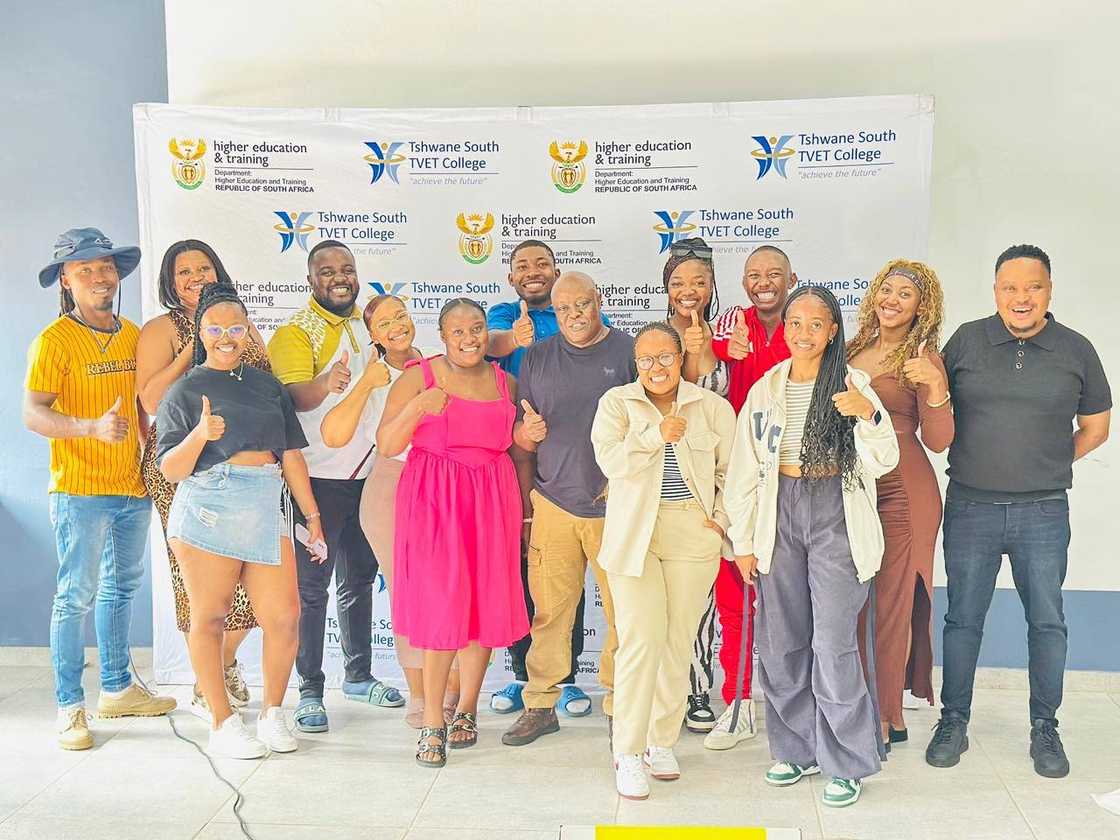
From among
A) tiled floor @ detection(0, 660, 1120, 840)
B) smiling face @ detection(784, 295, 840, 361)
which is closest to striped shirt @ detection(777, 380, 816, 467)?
smiling face @ detection(784, 295, 840, 361)

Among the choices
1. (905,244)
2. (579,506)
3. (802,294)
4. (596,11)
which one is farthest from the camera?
(596,11)

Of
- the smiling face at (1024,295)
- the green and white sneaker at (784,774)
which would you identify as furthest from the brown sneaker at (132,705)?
the smiling face at (1024,295)

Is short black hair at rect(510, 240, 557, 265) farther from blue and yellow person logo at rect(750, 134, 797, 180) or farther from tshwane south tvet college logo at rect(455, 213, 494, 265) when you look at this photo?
blue and yellow person logo at rect(750, 134, 797, 180)

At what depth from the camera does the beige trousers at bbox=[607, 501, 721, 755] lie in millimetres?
3676

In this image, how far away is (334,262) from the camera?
4.61m

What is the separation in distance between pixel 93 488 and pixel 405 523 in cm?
124

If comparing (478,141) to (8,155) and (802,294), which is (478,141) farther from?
(8,155)

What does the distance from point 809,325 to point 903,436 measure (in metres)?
0.66

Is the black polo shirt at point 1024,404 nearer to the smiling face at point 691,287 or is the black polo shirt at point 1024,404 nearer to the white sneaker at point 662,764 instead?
the smiling face at point 691,287

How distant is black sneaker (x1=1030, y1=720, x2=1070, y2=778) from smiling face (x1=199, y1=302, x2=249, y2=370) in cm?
318

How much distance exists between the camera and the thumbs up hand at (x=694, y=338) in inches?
159

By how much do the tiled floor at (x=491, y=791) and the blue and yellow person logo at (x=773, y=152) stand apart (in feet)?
7.54

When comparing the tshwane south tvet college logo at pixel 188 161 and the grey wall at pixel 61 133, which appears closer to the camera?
the tshwane south tvet college logo at pixel 188 161

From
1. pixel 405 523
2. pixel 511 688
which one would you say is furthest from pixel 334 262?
pixel 511 688
